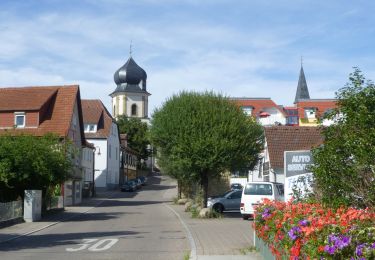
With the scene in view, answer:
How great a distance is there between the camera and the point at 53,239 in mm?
19859

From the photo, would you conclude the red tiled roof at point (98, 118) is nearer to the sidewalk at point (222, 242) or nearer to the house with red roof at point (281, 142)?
the house with red roof at point (281, 142)

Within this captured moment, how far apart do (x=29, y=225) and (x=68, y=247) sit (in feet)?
32.6

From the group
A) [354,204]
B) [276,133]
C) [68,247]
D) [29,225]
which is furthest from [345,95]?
[276,133]

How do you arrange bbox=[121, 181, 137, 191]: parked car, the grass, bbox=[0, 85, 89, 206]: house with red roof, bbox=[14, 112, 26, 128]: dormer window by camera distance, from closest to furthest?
the grass
bbox=[0, 85, 89, 206]: house with red roof
bbox=[14, 112, 26, 128]: dormer window
bbox=[121, 181, 137, 191]: parked car

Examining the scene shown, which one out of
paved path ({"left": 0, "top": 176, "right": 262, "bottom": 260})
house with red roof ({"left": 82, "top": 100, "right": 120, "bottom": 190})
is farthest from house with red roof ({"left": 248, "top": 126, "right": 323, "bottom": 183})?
house with red roof ({"left": 82, "top": 100, "right": 120, "bottom": 190})

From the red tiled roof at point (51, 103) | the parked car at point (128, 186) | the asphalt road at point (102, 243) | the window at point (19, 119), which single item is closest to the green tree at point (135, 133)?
the parked car at point (128, 186)

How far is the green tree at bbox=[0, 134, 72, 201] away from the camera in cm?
2919

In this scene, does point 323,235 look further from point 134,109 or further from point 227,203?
point 134,109

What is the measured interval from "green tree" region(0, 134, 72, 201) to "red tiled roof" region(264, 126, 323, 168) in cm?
1509

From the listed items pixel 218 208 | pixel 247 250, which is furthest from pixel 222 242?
pixel 218 208

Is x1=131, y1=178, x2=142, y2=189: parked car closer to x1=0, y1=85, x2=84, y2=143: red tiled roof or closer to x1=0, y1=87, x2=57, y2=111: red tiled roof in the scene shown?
x1=0, y1=85, x2=84, y2=143: red tiled roof

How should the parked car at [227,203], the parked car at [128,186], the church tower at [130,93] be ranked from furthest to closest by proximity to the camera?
the church tower at [130,93], the parked car at [128,186], the parked car at [227,203]

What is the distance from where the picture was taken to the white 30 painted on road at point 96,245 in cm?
1648

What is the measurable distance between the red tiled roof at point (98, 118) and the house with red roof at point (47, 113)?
18.9m
